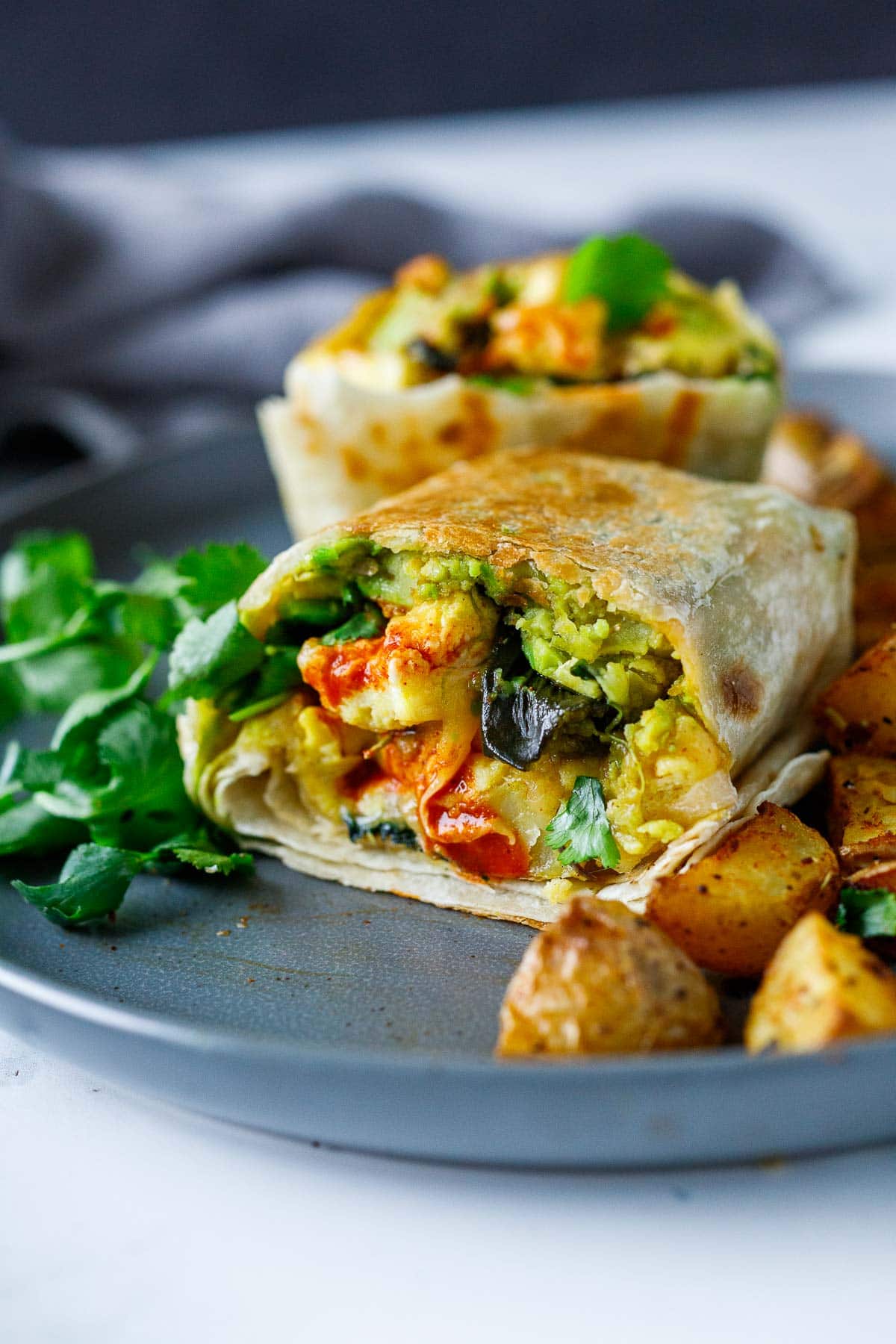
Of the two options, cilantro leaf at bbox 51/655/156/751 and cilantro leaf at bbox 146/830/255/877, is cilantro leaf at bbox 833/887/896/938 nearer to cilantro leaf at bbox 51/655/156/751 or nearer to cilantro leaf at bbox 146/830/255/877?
cilantro leaf at bbox 146/830/255/877

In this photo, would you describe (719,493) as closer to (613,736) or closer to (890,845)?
(613,736)

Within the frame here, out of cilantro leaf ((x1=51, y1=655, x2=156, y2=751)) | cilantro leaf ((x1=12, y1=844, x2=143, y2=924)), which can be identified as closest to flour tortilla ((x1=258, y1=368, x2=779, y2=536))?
cilantro leaf ((x1=51, y1=655, x2=156, y2=751))

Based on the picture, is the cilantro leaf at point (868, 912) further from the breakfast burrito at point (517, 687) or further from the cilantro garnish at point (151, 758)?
the cilantro garnish at point (151, 758)

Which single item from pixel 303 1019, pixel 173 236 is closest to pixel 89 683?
pixel 303 1019

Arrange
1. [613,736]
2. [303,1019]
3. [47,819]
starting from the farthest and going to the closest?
[47,819] → [613,736] → [303,1019]

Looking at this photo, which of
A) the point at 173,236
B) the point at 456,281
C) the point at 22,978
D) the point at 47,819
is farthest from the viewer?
the point at 173,236

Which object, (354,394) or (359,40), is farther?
(359,40)

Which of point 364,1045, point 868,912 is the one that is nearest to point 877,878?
point 868,912
